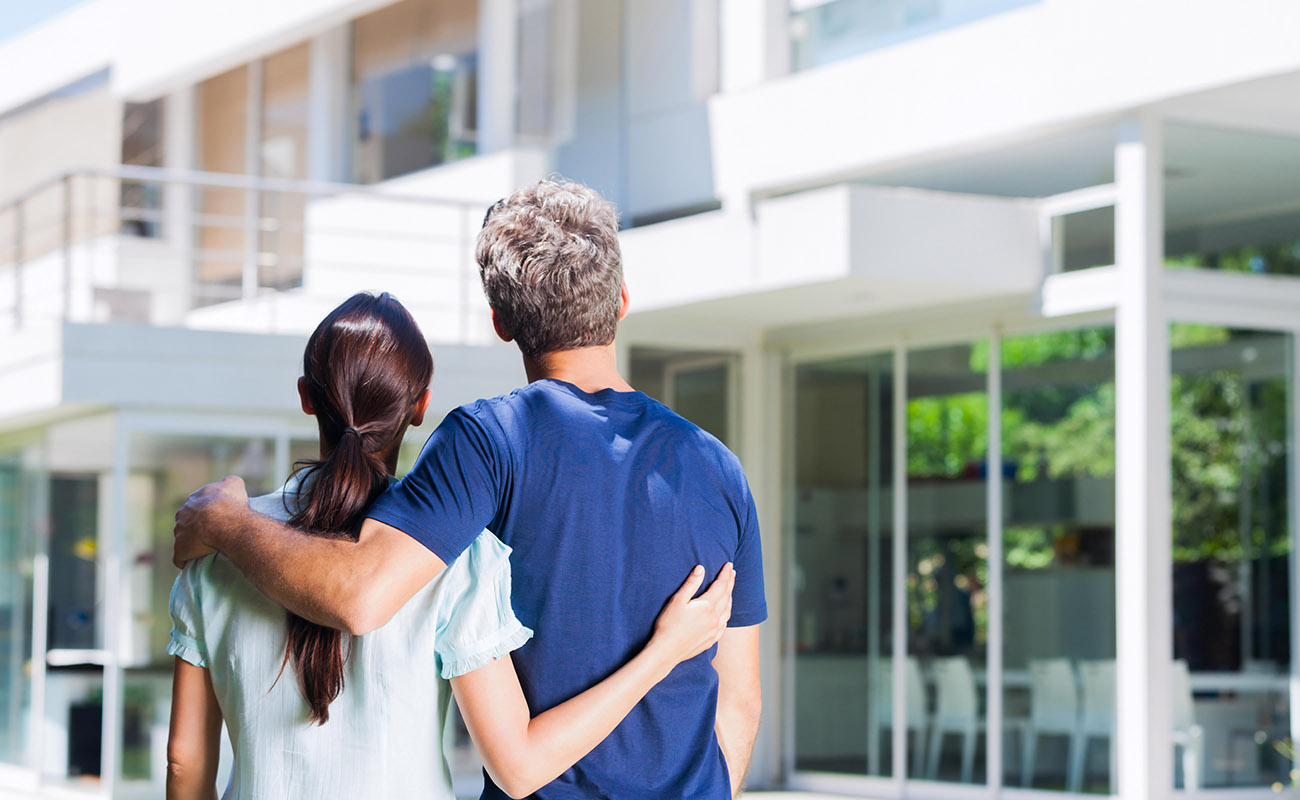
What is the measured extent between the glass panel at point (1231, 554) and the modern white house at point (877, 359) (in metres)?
0.03

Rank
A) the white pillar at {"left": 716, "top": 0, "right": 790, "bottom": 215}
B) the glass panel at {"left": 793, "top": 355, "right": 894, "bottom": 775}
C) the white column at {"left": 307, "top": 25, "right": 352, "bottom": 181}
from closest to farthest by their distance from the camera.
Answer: the white pillar at {"left": 716, "top": 0, "right": 790, "bottom": 215} < the glass panel at {"left": 793, "top": 355, "right": 894, "bottom": 775} < the white column at {"left": 307, "top": 25, "right": 352, "bottom": 181}

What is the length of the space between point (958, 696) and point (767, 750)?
6.54ft

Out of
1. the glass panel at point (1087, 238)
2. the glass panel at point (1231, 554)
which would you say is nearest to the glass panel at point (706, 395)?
the glass panel at point (1087, 238)

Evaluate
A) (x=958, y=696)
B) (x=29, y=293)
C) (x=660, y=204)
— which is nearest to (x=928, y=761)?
(x=958, y=696)

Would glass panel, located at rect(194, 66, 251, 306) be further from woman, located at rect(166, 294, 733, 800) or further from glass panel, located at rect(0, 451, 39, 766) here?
woman, located at rect(166, 294, 733, 800)

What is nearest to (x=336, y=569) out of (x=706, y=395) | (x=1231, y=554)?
(x=1231, y=554)

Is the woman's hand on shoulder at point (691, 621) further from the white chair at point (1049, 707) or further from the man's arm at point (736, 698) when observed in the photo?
the white chair at point (1049, 707)

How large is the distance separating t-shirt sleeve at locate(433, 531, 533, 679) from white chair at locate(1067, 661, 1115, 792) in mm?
8181

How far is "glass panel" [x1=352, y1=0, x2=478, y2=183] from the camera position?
41.5 feet

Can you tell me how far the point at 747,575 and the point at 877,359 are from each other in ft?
30.4

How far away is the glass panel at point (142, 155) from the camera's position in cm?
1609

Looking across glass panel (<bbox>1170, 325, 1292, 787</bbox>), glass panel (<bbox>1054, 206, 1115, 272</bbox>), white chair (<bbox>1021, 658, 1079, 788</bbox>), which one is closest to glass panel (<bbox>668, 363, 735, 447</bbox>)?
white chair (<bbox>1021, 658, 1079, 788</bbox>)

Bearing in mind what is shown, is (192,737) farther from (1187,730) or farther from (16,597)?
(16,597)

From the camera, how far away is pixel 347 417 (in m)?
2.13
